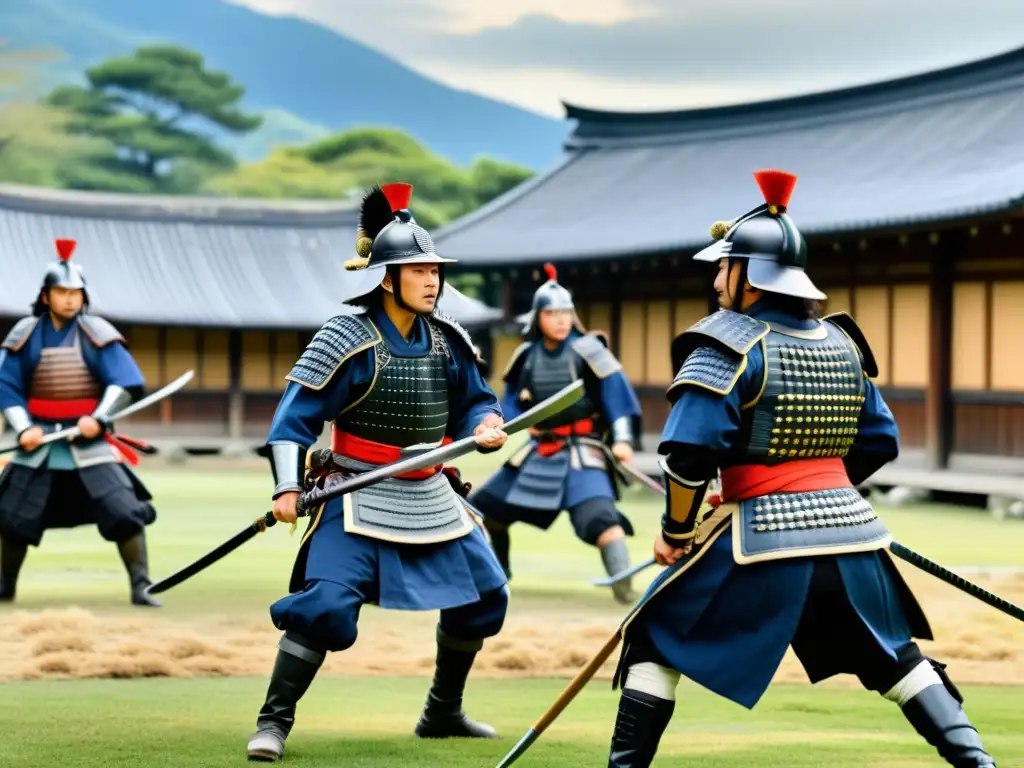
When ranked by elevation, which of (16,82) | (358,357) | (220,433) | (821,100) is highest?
(16,82)

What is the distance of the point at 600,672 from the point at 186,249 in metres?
25.1

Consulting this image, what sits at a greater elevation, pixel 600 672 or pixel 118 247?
pixel 118 247

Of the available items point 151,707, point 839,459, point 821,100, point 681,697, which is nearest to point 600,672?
point 681,697

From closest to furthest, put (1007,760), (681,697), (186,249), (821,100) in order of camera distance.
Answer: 1. (1007,760)
2. (681,697)
3. (821,100)
4. (186,249)

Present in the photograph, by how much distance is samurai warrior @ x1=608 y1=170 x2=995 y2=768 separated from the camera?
453 centimetres

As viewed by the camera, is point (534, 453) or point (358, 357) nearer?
point (358, 357)

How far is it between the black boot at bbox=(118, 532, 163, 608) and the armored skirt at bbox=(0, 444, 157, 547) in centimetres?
7

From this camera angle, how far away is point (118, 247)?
30672mm

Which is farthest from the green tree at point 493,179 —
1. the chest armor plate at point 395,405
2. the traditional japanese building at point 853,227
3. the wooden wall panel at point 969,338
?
the chest armor plate at point 395,405

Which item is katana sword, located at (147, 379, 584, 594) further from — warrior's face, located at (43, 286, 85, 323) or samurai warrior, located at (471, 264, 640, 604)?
warrior's face, located at (43, 286, 85, 323)

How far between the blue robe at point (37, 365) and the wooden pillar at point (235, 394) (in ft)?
65.0

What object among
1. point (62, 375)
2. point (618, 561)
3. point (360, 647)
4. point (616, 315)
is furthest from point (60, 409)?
point (616, 315)

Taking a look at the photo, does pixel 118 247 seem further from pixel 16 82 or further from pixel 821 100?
pixel 16 82

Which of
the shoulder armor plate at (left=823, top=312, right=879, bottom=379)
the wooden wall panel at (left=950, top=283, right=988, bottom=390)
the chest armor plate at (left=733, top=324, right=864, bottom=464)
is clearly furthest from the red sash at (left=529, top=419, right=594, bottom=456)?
the wooden wall panel at (left=950, top=283, right=988, bottom=390)
